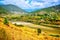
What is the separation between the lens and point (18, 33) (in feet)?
15.9

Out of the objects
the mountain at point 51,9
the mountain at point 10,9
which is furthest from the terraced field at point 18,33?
the mountain at point 51,9

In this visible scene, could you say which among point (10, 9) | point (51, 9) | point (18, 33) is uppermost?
point (10, 9)

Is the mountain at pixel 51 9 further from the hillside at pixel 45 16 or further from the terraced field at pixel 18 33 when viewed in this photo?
the terraced field at pixel 18 33

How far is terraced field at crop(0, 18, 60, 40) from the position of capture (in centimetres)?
470

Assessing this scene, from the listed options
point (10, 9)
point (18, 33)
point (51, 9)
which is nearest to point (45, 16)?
point (51, 9)

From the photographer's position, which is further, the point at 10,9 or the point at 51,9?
the point at 10,9

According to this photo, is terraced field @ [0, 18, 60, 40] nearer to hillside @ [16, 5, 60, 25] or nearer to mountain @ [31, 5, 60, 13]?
hillside @ [16, 5, 60, 25]

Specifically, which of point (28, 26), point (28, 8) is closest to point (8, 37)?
point (28, 26)

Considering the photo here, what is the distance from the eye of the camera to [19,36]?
4.79 m

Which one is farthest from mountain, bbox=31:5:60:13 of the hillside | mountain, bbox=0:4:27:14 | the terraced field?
the terraced field

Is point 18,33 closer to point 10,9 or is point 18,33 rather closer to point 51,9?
point 10,9

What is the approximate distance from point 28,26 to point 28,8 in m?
0.61

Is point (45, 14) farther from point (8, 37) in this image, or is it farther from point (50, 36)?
point (8, 37)

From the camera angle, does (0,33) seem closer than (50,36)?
No
